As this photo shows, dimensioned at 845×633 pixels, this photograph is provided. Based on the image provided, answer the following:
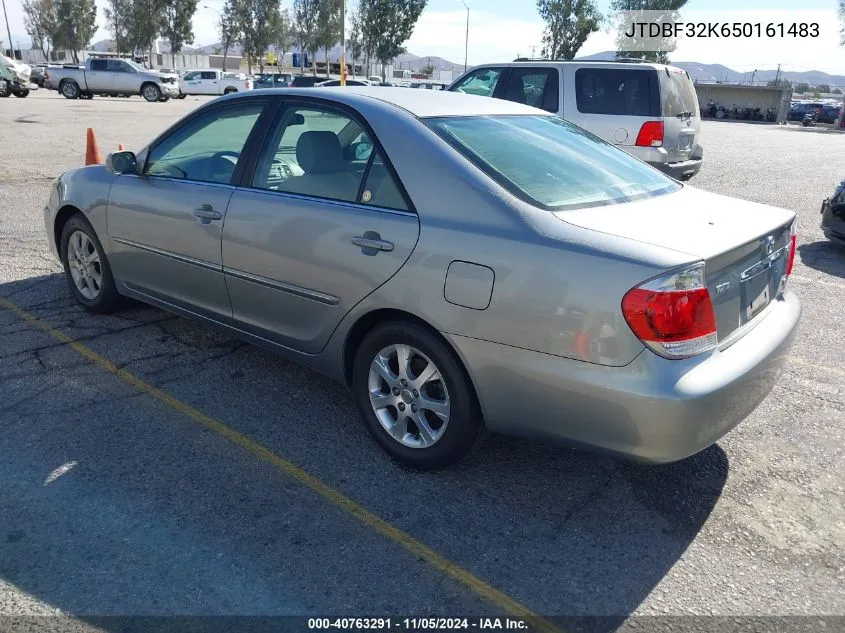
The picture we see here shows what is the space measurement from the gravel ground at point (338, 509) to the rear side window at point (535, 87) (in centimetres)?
630

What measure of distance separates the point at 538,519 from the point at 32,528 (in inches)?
80.1

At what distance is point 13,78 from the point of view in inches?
1163

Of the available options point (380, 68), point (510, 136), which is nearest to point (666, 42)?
point (380, 68)

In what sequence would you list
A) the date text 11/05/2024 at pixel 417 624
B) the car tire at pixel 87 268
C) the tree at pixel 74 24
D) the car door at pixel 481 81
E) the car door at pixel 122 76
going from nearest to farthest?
the date text 11/05/2024 at pixel 417 624, the car tire at pixel 87 268, the car door at pixel 481 81, the car door at pixel 122 76, the tree at pixel 74 24

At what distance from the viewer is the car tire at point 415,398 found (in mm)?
3102

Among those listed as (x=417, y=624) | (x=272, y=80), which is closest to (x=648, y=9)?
(x=272, y=80)

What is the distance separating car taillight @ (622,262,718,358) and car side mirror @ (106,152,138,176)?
10.8 ft

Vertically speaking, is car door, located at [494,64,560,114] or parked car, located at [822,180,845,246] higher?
car door, located at [494,64,560,114]

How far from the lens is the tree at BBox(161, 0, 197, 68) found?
69125 mm

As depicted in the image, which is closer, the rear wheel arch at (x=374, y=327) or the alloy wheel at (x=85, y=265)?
the rear wheel arch at (x=374, y=327)

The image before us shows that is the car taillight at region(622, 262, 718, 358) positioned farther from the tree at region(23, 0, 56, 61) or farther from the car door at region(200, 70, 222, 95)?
the tree at region(23, 0, 56, 61)

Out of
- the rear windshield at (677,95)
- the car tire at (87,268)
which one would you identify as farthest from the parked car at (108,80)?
the car tire at (87,268)

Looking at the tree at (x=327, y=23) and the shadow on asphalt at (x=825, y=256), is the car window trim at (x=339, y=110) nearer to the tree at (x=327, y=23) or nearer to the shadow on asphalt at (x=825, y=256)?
the shadow on asphalt at (x=825, y=256)

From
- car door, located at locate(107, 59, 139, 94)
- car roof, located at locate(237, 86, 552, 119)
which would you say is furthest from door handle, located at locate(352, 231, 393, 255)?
car door, located at locate(107, 59, 139, 94)
